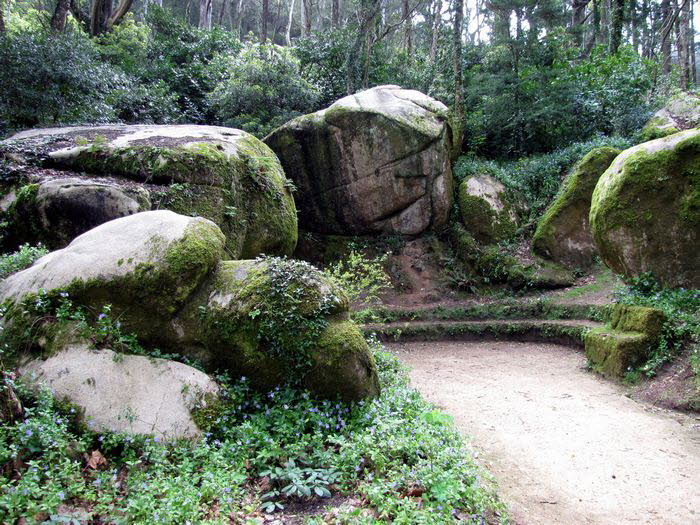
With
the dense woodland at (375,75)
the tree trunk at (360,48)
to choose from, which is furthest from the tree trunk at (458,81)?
the tree trunk at (360,48)

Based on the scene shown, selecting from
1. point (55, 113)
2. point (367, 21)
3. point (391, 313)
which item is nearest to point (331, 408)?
point (391, 313)

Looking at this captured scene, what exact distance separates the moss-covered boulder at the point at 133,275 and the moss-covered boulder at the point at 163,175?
212 cm

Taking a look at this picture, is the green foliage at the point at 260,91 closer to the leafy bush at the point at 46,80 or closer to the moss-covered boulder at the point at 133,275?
the leafy bush at the point at 46,80

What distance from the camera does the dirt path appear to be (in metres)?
4.05

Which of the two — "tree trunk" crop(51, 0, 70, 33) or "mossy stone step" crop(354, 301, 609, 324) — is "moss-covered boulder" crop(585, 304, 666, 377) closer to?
"mossy stone step" crop(354, 301, 609, 324)

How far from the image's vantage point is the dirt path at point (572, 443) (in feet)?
13.3

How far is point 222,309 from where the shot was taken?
4109 millimetres

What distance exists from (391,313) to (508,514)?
862cm

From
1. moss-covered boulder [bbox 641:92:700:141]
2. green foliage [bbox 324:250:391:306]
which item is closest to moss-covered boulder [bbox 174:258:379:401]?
green foliage [bbox 324:250:391:306]

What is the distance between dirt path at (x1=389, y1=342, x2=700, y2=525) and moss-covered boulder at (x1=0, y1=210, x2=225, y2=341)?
3.55 m

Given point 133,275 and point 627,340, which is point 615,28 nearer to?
point 627,340

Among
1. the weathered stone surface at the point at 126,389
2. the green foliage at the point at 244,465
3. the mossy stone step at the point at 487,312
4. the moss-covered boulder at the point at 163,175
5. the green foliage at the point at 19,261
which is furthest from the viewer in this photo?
the mossy stone step at the point at 487,312

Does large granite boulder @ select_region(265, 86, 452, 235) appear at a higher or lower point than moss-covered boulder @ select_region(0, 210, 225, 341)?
higher

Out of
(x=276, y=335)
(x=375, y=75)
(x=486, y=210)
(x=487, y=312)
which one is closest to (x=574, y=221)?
(x=486, y=210)
